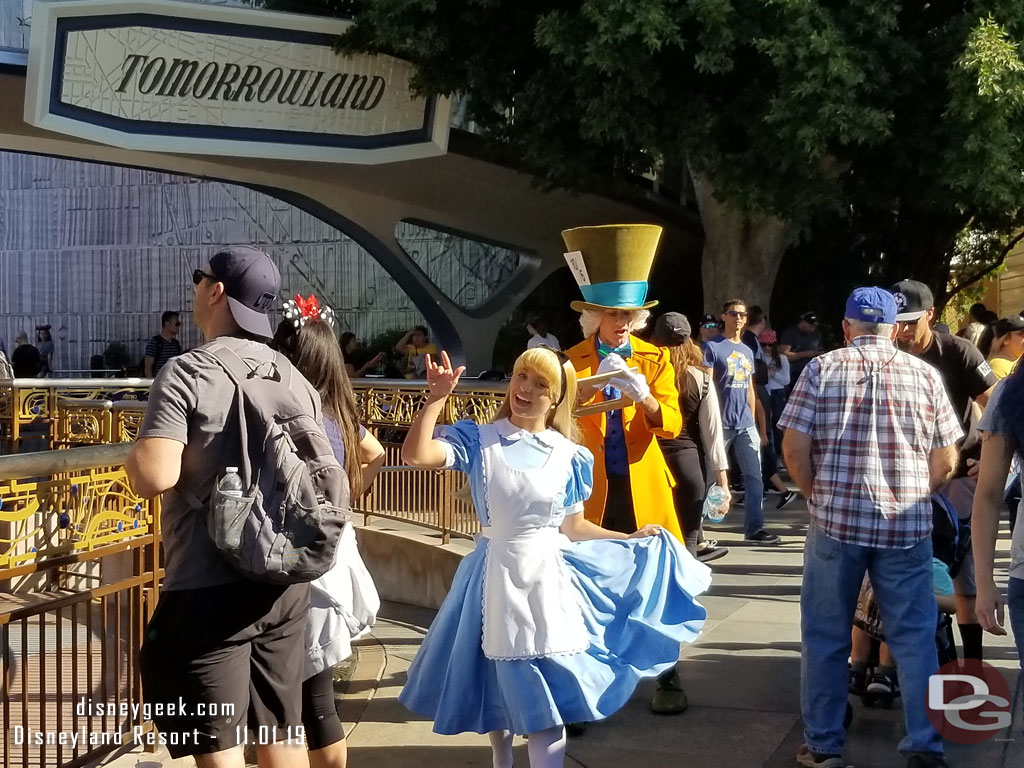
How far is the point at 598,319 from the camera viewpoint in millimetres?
4746

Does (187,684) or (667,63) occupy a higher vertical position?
(667,63)

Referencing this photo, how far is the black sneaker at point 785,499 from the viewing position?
34.1 ft

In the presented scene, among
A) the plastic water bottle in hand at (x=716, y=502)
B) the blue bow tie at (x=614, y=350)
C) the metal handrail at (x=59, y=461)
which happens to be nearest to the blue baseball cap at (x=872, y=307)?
the blue bow tie at (x=614, y=350)

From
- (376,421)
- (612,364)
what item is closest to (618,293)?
(612,364)

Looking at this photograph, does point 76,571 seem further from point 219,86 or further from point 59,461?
point 219,86

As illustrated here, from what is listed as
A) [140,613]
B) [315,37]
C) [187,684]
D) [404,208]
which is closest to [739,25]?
[315,37]

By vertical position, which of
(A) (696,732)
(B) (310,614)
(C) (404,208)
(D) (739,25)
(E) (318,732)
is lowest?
(A) (696,732)

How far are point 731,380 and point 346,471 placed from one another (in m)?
5.48

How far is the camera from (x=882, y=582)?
4.04 metres

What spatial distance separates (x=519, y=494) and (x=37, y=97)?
476 inches

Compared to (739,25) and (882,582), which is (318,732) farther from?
(739,25)

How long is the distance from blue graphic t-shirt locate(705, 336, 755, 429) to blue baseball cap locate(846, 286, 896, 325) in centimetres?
442

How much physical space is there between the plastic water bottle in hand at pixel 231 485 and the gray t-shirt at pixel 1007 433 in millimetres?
2197

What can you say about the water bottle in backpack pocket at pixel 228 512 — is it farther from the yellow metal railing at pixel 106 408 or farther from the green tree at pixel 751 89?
the green tree at pixel 751 89
